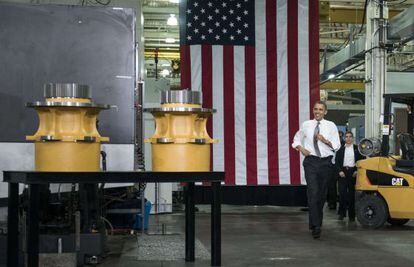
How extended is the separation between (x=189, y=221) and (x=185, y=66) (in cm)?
578

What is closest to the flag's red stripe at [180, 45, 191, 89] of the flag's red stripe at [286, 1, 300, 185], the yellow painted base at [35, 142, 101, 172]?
the flag's red stripe at [286, 1, 300, 185]

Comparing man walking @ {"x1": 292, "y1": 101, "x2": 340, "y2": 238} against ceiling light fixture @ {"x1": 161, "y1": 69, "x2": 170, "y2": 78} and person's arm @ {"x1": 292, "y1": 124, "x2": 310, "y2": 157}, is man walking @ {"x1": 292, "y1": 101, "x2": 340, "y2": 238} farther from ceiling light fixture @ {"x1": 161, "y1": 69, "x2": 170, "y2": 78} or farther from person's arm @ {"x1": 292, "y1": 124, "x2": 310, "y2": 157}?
ceiling light fixture @ {"x1": 161, "y1": 69, "x2": 170, "y2": 78}

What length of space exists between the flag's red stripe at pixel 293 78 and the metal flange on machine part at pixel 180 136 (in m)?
6.91

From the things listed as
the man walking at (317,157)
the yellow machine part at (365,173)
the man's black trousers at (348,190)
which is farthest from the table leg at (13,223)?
the man's black trousers at (348,190)

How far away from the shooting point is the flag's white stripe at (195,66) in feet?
34.1

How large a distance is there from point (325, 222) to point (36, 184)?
6821 millimetres

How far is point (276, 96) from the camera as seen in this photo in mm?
10609

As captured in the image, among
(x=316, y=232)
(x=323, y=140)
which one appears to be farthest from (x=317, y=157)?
(x=316, y=232)

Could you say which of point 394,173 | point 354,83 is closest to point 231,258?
point 394,173

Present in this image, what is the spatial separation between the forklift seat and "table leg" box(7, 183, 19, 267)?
608 cm

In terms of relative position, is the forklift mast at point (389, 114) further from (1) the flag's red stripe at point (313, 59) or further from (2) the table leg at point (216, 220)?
(2) the table leg at point (216, 220)

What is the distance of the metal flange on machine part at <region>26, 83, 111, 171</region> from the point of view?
11.4 ft

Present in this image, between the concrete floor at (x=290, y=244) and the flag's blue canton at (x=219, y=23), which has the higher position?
the flag's blue canton at (x=219, y=23)

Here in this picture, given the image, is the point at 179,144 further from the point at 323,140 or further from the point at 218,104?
the point at 218,104
